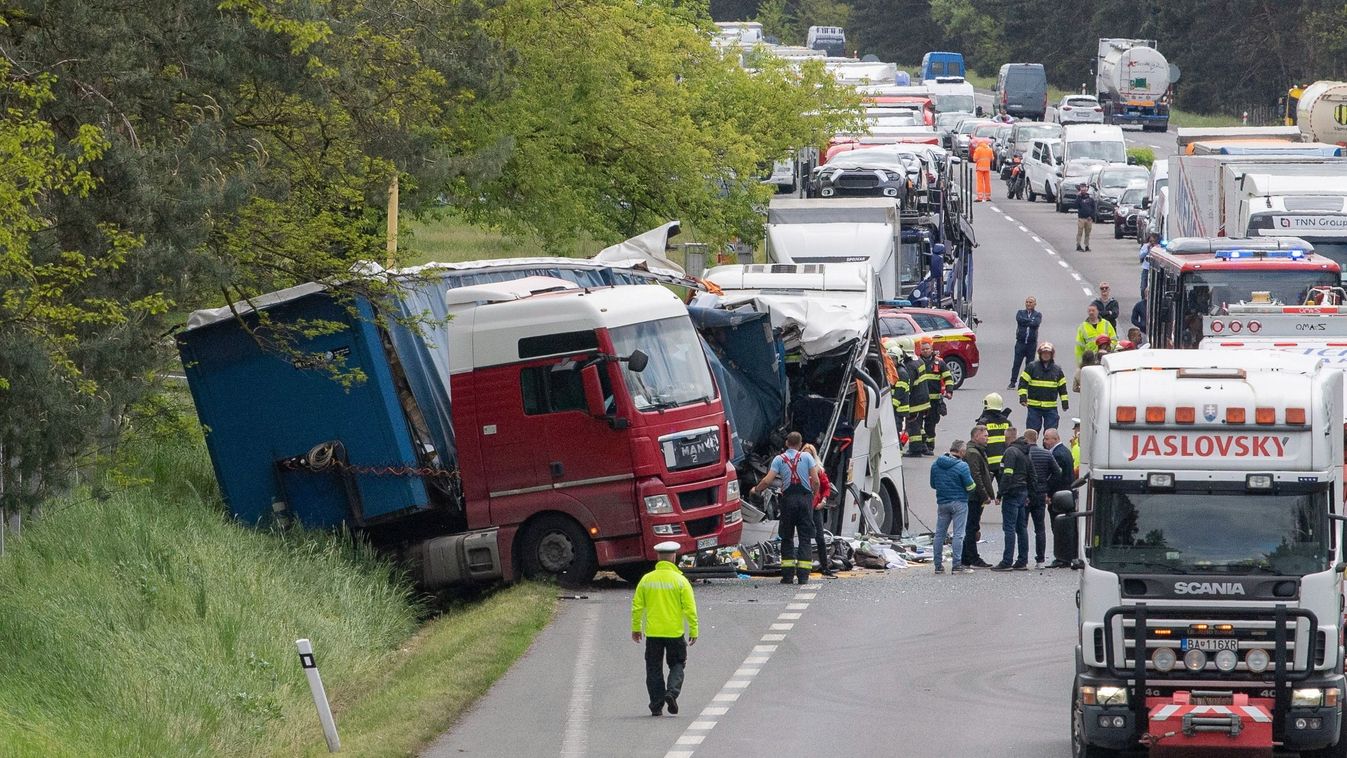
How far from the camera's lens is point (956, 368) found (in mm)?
34438

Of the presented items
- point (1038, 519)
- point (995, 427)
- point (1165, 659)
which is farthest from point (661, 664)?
point (995, 427)

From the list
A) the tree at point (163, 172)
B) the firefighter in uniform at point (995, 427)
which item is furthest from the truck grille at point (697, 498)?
the firefighter in uniform at point (995, 427)

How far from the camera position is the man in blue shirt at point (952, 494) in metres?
20.5

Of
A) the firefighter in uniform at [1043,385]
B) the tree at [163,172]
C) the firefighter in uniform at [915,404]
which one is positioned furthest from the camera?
the firefighter in uniform at [915,404]

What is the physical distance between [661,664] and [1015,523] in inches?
303

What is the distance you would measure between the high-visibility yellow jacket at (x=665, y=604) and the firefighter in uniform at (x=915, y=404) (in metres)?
14.5

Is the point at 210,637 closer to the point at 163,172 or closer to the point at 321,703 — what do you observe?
the point at 321,703

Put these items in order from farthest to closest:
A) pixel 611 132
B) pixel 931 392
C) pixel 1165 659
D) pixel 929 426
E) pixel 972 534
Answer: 1. pixel 611 132
2. pixel 929 426
3. pixel 931 392
4. pixel 972 534
5. pixel 1165 659

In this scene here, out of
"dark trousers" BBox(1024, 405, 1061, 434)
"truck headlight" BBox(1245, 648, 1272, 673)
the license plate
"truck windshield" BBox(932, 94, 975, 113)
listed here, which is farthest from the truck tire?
"truck windshield" BBox(932, 94, 975, 113)

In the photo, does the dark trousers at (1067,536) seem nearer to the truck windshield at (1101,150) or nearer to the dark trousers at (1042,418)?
the dark trousers at (1042,418)

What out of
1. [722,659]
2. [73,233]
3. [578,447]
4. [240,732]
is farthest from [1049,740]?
[73,233]

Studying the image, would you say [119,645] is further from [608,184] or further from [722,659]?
[608,184]

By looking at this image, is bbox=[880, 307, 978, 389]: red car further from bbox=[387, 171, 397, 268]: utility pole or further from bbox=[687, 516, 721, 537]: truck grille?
bbox=[687, 516, 721, 537]: truck grille

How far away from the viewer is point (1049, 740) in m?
13.5
